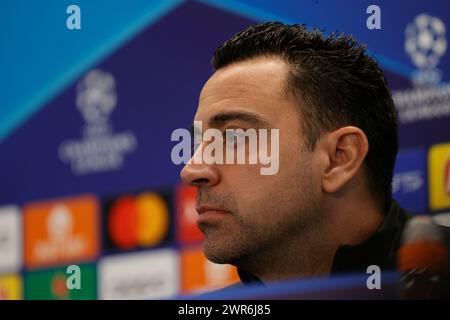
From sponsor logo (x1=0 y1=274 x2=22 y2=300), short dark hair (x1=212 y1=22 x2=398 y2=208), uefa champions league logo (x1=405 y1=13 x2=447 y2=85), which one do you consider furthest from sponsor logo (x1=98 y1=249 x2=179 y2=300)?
uefa champions league logo (x1=405 y1=13 x2=447 y2=85)

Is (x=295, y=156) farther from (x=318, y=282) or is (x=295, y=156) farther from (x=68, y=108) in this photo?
(x=68, y=108)

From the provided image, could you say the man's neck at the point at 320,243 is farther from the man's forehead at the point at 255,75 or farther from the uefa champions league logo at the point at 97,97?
the uefa champions league logo at the point at 97,97

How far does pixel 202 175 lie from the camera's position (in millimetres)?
1797

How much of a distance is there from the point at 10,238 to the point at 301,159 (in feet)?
3.44

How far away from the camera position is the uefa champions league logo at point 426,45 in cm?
203

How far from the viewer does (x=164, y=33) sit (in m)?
2.20

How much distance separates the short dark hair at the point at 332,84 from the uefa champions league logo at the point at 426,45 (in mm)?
282

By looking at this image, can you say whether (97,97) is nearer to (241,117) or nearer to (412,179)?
(241,117)

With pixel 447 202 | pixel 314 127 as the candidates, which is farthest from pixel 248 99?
pixel 447 202

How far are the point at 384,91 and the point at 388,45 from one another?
250mm

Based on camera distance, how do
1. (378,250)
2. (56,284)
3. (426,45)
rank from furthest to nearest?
1. (56,284)
2. (426,45)
3. (378,250)

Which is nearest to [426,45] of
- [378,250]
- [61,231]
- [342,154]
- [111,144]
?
[342,154]

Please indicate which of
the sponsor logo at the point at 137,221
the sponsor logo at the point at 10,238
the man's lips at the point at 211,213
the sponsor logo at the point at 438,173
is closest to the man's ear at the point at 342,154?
the man's lips at the point at 211,213

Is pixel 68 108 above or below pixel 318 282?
above
